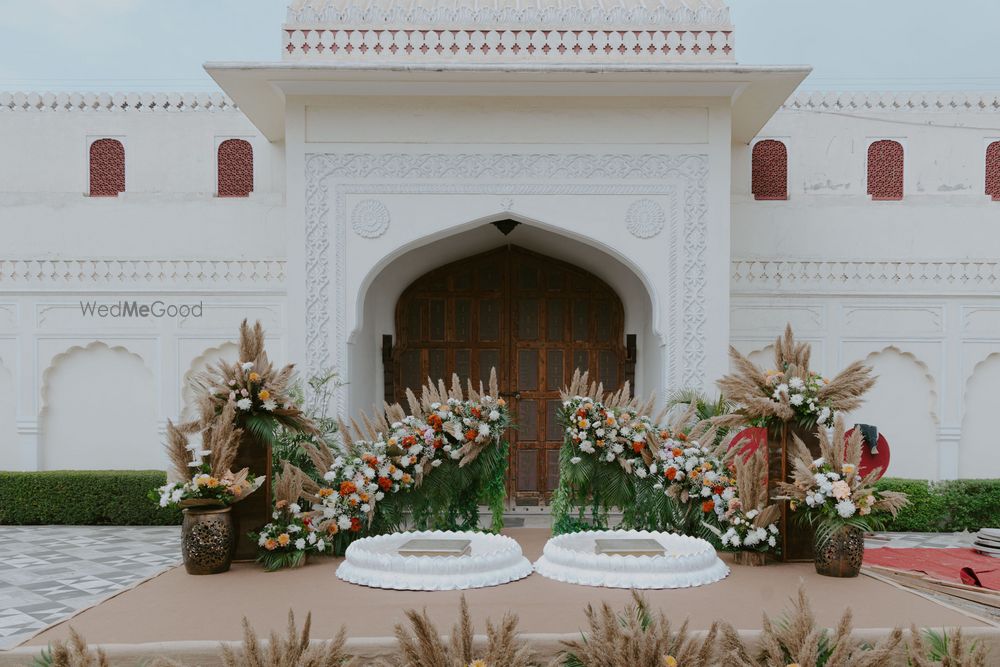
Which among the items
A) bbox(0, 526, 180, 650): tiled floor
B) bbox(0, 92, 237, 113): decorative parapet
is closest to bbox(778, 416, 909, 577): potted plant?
bbox(0, 526, 180, 650): tiled floor

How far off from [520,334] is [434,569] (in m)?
5.32

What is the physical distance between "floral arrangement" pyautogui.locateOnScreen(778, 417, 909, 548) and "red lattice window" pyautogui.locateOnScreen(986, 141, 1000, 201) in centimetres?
642

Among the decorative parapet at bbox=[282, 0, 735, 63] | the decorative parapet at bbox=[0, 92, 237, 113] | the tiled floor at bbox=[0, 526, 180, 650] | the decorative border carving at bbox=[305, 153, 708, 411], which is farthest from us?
the decorative parapet at bbox=[0, 92, 237, 113]

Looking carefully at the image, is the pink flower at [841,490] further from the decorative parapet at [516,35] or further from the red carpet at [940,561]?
the decorative parapet at [516,35]

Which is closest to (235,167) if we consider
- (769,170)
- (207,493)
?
(207,493)

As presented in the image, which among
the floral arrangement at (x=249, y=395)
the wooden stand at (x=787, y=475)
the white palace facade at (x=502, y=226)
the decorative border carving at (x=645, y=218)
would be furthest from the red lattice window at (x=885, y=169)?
the floral arrangement at (x=249, y=395)

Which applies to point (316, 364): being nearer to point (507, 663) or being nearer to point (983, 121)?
point (507, 663)

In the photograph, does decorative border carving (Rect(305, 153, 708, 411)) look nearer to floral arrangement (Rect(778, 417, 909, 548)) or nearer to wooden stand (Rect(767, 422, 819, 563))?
wooden stand (Rect(767, 422, 819, 563))

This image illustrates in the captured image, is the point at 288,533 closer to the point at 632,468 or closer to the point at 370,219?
the point at 632,468

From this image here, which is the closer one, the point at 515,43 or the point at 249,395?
the point at 249,395

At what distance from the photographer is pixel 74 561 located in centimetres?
693

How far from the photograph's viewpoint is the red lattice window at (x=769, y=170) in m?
9.40

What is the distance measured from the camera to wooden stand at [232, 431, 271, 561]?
4828mm

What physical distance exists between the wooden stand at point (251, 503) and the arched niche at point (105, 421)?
4.33 metres
